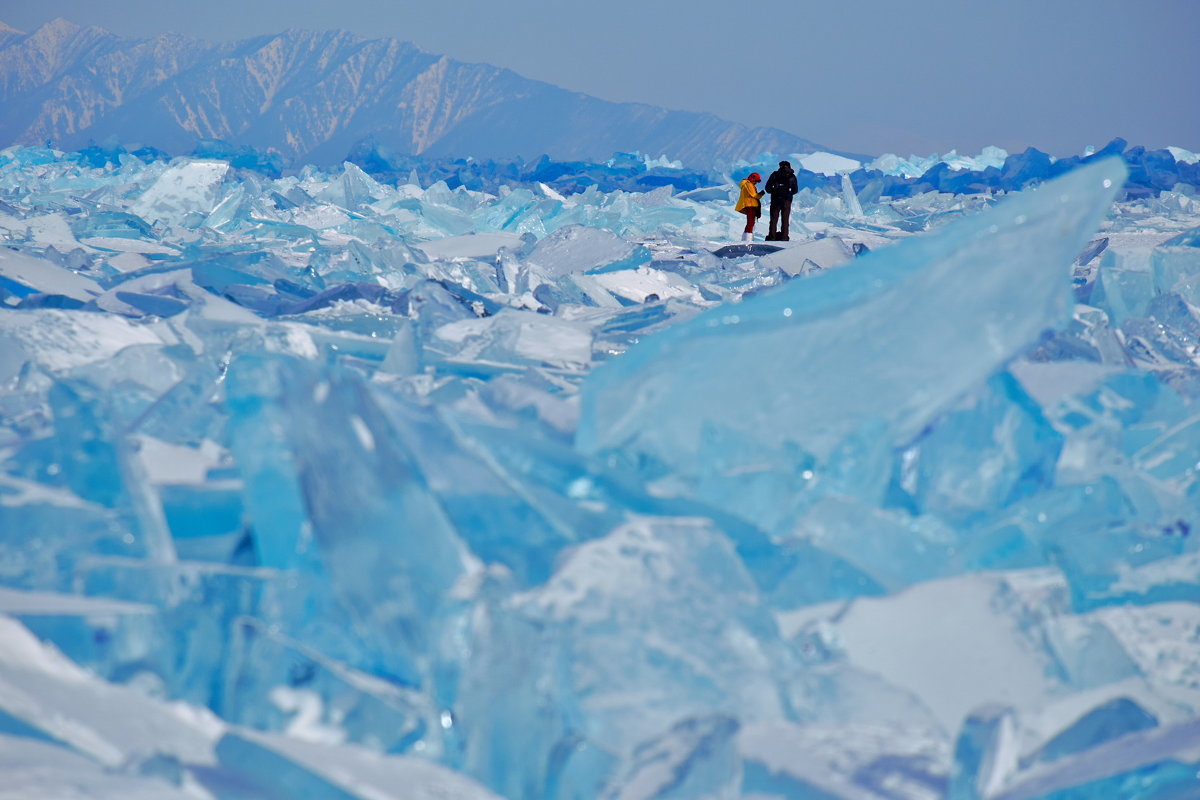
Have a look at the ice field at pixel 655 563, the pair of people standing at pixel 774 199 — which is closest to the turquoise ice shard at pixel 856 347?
the ice field at pixel 655 563

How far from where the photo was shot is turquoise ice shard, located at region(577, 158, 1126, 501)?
120 cm

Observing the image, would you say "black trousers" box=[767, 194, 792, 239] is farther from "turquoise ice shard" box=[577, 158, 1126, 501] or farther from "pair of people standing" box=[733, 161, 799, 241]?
"turquoise ice shard" box=[577, 158, 1126, 501]

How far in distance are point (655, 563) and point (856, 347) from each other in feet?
1.44

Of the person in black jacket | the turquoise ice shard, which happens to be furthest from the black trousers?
the turquoise ice shard

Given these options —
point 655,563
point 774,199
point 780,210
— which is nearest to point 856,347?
point 655,563

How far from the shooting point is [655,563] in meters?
1.00

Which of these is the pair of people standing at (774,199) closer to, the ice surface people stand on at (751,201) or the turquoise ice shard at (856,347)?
the ice surface people stand on at (751,201)

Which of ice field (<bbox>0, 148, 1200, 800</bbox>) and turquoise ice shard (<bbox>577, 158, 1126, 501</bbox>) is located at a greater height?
turquoise ice shard (<bbox>577, 158, 1126, 501</bbox>)

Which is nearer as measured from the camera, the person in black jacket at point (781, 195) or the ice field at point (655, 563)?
the ice field at point (655, 563)

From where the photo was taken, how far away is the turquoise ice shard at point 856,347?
1.20 meters

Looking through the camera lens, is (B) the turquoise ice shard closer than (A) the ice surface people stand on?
Yes

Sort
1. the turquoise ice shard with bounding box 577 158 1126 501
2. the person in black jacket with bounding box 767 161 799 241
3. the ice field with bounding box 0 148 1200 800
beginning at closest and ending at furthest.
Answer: the ice field with bounding box 0 148 1200 800 → the turquoise ice shard with bounding box 577 158 1126 501 → the person in black jacket with bounding box 767 161 799 241

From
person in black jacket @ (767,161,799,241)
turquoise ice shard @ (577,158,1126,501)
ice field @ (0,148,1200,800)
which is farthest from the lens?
person in black jacket @ (767,161,799,241)

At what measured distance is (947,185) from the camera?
10.9 metres
